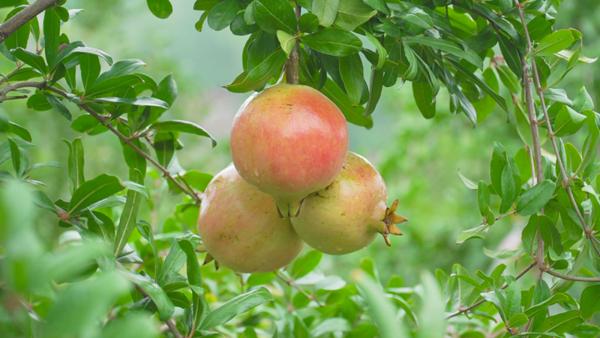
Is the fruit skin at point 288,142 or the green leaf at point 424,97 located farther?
the green leaf at point 424,97

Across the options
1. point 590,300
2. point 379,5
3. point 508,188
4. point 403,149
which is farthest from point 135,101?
point 403,149

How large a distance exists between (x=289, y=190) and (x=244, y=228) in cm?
9

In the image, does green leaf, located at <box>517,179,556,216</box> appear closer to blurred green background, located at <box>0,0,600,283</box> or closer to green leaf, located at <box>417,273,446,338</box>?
green leaf, located at <box>417,273,446,338</box>

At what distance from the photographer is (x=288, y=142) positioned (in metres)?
0.57

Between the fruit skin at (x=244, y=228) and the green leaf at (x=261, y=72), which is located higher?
the green leaf at (x=261, y=72)

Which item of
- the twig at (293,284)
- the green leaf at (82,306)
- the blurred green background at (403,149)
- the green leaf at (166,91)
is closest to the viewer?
the green leaf at (82,306)

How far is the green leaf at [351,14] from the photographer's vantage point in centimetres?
60

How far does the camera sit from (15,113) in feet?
11.9

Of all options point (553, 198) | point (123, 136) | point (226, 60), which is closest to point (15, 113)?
point (226, 60)

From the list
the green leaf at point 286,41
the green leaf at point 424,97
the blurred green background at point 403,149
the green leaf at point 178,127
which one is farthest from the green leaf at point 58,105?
the blurred green background at point 403,149

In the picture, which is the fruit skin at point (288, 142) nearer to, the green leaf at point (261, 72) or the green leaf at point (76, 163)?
the green leaf at point (261, 72)

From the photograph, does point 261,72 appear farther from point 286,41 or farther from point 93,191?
point 93,191

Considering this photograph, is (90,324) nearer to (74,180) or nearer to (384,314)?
(384,314)

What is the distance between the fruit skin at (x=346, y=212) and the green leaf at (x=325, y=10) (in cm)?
14
